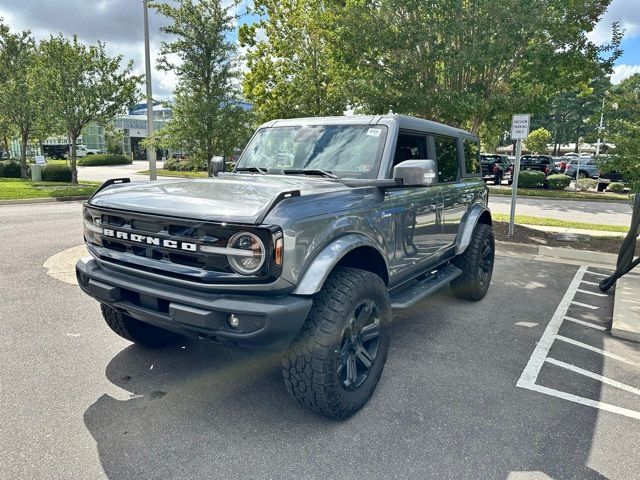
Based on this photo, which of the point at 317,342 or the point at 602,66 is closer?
the point at 317,342

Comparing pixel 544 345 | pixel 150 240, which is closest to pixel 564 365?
pixel 544 345

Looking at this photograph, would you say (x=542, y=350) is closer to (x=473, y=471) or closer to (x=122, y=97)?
(x=473, y=471)

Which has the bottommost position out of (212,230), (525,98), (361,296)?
(361,296)

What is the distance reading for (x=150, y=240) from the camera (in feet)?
8.68

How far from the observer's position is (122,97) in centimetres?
1761

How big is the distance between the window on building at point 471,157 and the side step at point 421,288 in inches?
51.5

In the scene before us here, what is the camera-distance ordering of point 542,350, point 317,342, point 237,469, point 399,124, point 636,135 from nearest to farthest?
point 237,469
point 317,342
point 399,124
point 542,350
point 636,135

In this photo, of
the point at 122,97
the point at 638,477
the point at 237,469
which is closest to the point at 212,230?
the point at 237,469

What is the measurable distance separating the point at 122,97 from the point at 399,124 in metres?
16.9

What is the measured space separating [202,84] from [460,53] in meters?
5.74

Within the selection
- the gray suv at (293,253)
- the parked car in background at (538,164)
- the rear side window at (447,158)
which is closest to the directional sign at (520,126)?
the rear side window at (447,158)

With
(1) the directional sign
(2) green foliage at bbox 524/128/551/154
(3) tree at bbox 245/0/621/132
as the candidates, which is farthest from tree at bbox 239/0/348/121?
(2) green foliage at bbox 524/128/551/154

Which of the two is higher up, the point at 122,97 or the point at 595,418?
the point at 122,97

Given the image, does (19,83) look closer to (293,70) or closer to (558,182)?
(293,70)
